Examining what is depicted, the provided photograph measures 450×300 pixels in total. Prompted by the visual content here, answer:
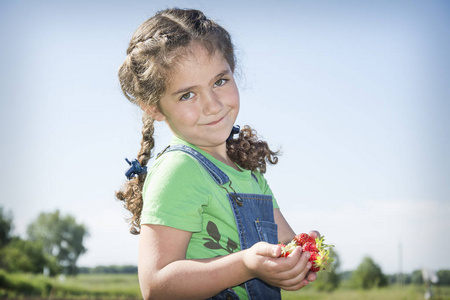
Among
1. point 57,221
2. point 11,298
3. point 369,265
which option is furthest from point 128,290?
point 369,265

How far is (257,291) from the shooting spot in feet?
6.06

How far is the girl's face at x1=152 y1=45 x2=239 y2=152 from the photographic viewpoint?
187cm

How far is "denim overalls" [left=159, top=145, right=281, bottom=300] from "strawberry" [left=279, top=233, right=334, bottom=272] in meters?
0.32

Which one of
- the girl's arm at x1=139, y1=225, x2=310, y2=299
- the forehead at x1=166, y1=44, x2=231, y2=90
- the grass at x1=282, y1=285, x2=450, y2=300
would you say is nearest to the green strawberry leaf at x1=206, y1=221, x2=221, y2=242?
the girl's arm at x1=139, y1=225, x2=310, y2=299

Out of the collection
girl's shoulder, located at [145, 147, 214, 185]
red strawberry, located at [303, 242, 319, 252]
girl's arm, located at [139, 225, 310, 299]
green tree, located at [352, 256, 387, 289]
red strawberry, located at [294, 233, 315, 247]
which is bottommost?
green tree, located at [352, 256, 387, 289]

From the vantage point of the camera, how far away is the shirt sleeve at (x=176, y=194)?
5.27ft

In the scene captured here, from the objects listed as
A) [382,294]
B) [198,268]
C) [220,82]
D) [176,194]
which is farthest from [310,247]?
[382,294]

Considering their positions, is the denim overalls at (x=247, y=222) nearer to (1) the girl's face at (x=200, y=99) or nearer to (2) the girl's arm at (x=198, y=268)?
(1) the girl's face at (x=200, y=99)

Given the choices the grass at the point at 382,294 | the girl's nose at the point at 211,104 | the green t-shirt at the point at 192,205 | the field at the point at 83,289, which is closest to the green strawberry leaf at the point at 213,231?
the green t-shirt at the point at 192,205

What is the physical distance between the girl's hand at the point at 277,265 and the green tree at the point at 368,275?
1997 centimetres

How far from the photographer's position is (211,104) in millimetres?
1887

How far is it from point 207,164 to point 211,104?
27 cm

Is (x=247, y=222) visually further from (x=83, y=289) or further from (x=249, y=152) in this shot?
(x=83, y=289)

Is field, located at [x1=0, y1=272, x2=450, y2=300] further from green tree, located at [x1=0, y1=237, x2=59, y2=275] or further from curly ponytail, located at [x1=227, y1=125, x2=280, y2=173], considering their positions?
curly ponytail, located at [x1=227, y1=125, x2=280, y2=173]
